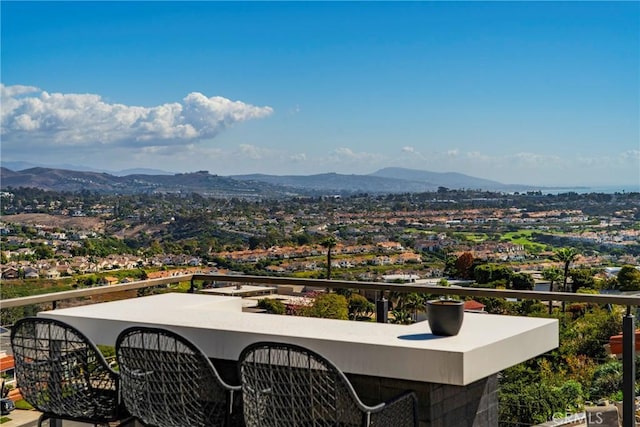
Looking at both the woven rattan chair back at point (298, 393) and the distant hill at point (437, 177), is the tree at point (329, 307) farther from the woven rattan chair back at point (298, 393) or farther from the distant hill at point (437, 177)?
the distant hill at point (437, 177)

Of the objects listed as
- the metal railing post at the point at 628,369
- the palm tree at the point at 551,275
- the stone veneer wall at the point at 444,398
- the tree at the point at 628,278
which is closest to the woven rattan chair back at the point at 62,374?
the stone veneer wall at the point at 444,398

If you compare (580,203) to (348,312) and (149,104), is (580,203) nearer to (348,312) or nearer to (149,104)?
(149,104)

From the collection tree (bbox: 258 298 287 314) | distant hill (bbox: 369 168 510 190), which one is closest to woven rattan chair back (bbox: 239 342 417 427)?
tree (bbox: 258 298 287 314)

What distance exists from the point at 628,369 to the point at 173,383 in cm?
243

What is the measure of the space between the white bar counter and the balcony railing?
57 cm

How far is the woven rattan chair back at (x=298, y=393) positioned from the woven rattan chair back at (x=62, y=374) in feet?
2.65

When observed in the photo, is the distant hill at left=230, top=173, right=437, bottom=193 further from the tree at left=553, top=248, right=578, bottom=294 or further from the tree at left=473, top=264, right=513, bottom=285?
the tree at left=473, top=264, right=513, bottom=285

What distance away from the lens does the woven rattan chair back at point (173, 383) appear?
281cm

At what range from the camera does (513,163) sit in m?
47.6

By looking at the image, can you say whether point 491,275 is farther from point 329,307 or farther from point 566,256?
point 329,307

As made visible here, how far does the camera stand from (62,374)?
125 inches

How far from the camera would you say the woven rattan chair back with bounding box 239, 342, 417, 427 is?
2471mm

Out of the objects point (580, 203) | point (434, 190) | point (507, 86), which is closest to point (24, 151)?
point (434, 190)

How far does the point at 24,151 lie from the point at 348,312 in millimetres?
40405
